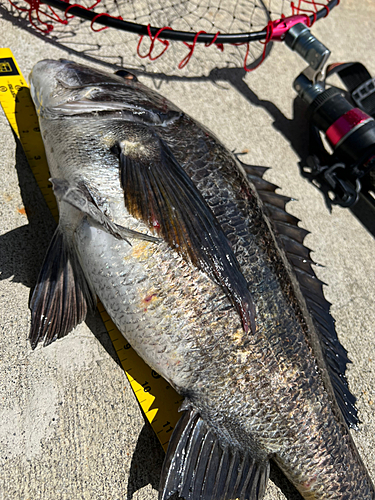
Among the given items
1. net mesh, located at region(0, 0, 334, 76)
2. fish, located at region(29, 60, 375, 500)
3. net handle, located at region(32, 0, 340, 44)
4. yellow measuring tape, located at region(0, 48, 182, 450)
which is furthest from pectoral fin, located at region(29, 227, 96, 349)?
net mesh, located at region(0, 0, 334, 76)

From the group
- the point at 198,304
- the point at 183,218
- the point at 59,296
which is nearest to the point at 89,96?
the point at 183,218

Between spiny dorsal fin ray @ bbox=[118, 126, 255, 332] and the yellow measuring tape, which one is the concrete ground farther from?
spiny dorsal fin ray @ bbox=[118, 126, 255, 332]

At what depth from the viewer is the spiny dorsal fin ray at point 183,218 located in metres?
1.32

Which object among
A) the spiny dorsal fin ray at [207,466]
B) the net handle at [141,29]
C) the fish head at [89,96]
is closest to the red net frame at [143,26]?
the net handle at [141,29]

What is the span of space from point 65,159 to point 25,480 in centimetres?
120

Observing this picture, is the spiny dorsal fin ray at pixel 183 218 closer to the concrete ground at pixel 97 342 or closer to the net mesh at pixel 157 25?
the concrete ground at pixel 97 342

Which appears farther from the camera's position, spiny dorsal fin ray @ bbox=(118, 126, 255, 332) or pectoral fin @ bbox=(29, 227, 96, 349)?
pectoral fin @ bbox=(29, 227, 96, 349)

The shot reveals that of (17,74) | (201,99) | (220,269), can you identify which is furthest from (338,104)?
(17,74)

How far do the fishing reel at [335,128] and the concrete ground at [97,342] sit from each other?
15 cm

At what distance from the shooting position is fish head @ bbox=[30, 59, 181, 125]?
1.51 meters

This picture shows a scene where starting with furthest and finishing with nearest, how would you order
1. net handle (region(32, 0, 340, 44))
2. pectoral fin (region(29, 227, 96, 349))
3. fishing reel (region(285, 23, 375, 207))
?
fishing reel (region(285, 23, 375, 207)), net handle (region(32, 0, 340, 44)), pectoral fin (region(29, 227, 96, 349))

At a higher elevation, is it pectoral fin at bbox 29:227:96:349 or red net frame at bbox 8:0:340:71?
red net frame at bbox 8:0:340:71

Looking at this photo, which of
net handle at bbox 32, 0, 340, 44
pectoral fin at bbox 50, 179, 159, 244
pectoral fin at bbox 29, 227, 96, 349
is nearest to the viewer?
pectoral fin at bbox 50, 179, 159, 244

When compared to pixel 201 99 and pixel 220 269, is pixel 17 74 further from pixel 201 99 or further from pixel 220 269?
pixel 220 269
